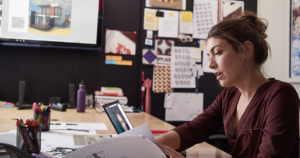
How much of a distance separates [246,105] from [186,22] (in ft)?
5.06

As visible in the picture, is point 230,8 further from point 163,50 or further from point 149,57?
point 149,57

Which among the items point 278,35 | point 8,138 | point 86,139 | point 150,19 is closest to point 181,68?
point 150,19

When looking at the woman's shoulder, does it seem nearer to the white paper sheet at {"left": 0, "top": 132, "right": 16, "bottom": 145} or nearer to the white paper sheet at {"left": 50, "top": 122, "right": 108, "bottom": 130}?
the white paper sheet at {"left": 50, "top": 122, "right": 108, "bottom": 130}

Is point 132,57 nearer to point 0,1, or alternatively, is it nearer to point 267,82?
point 0,1

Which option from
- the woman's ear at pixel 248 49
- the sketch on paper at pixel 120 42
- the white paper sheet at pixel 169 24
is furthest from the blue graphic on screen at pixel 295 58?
the sketch on paper at pixel 120 42

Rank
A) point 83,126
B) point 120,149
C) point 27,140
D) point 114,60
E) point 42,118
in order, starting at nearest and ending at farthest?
1. point 120,149
2. point 27,140
3. point 42,118
4. point 83,126
5. point 114,60

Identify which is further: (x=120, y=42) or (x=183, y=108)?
(x=183, y=108)

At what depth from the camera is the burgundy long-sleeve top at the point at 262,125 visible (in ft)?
2.69

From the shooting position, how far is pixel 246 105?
1.06 metres

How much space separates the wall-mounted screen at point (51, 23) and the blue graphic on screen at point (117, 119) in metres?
1.22

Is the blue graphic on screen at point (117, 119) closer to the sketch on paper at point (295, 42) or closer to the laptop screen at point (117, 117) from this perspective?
the laptop screen at point (117, 117)

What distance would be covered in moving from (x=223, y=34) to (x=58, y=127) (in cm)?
94

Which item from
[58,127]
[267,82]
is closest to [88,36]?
[58,127]

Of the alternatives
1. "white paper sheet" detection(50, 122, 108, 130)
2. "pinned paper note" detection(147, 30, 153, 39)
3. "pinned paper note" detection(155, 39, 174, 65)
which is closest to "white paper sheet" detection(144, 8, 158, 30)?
"pinned paper note" detection(147, 30, 153, 39)
